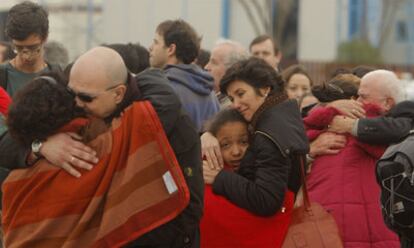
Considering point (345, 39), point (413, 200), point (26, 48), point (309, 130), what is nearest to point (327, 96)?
point (309, 130)

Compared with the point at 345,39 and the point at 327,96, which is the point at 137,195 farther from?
the point at 345,39

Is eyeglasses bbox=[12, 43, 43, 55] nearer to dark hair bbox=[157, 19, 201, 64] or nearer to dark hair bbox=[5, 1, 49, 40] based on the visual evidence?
dark hair bbox=[5, 1, 49, 40]

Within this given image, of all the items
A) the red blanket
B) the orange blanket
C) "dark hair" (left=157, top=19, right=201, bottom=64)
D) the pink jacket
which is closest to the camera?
the orange blanket

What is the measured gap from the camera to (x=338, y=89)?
640 cm

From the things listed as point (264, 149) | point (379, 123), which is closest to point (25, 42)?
point (264, 149)

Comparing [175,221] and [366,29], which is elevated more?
[175,221]

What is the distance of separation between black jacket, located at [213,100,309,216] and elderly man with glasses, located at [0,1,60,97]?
1.55 m

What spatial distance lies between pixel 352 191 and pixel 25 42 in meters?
2.16

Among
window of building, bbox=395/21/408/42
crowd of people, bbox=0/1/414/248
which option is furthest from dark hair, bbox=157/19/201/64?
window of building, bbox=395/21/408/42

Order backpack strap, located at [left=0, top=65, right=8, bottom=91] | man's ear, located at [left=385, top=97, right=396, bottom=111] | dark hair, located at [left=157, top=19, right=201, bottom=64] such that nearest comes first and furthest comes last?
backpack strap, located at [left=0, top=65, right=8, bottom=91] → man's ear, located at [left=385, top=97, right=396, bottom=111] → dark hair, located at [left=157, top=19, right=201, bottom=64]

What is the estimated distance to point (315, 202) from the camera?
226 inches

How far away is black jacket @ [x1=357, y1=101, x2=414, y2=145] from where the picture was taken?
5.95 m

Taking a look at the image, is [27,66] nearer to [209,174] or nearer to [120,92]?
[209,174]

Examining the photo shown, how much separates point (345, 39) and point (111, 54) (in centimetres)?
3275
